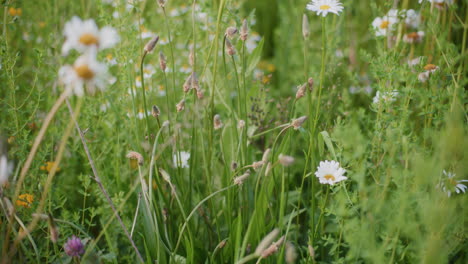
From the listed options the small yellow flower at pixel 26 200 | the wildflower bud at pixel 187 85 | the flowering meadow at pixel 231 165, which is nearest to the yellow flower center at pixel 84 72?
the flowering meadow at pixel 231 165

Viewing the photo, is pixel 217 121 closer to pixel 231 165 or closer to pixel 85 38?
pixel 231 165

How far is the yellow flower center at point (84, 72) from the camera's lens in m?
0.69

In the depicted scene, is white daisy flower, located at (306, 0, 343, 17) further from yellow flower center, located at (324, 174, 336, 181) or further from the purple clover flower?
the purple clover flower

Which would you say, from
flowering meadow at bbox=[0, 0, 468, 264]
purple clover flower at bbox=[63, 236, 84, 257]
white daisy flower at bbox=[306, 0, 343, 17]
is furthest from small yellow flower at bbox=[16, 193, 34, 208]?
white daisy flower at bbox=[306, 0, 343, 17]

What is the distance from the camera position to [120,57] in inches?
56.6

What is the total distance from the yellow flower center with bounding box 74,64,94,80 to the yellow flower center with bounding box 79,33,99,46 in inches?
3.5

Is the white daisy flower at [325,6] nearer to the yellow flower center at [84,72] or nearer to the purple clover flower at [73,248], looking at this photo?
the yellow flower center at [84,72]

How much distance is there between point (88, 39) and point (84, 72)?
0.34 ft

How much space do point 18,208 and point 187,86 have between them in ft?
1.96

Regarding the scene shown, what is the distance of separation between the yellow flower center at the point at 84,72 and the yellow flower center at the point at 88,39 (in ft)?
0.29

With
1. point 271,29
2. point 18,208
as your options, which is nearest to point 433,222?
point 18,208

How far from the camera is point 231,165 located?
3.76 feet

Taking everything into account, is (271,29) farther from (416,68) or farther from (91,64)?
(91,64)

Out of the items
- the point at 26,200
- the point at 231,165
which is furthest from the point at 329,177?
the point at 26,200
